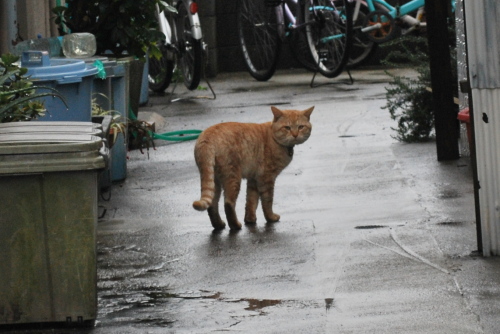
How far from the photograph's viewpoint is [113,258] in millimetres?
6281

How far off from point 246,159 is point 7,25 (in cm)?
372

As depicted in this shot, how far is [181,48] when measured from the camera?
1412 cm

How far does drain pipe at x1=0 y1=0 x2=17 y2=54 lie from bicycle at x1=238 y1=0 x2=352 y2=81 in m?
5.43

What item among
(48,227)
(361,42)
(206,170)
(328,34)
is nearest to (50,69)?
(206,170)

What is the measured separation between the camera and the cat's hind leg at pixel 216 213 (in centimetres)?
692

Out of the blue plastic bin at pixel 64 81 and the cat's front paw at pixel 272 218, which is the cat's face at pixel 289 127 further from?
the blue plastic bin at pixel 64 81

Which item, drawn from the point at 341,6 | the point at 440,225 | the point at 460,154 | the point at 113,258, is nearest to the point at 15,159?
the point at 113,258

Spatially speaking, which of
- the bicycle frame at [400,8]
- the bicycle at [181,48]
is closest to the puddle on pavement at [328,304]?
the bicycle at [181,48]

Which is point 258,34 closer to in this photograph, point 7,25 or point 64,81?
point 7,25

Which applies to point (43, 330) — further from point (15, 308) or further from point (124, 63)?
point (124, 63)

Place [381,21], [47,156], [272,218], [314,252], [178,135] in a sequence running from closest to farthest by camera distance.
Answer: [47,156] → [314,252] → [272,218] → [178,135] → [381,21]

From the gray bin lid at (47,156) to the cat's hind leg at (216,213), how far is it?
7.35ft

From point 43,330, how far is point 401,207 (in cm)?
314

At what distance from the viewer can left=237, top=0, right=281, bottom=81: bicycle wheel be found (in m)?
15.7
